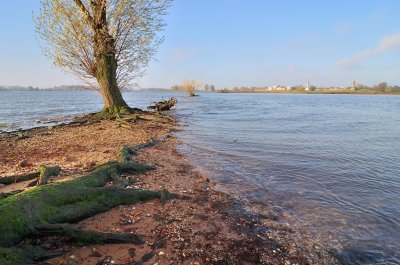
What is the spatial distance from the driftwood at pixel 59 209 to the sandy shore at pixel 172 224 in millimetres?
161

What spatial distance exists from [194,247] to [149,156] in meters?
6.79

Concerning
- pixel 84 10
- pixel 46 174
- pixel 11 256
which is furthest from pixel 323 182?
pixel 84 10

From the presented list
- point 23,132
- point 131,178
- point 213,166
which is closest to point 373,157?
point 213,166

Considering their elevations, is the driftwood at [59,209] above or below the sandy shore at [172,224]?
above

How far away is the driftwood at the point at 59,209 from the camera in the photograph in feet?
14.7

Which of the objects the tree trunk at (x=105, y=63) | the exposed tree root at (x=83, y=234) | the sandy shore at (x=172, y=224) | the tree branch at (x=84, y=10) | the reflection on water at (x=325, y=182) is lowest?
the reflection on water at (x=325, y=182)

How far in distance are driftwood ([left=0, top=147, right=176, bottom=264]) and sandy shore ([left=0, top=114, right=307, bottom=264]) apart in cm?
16

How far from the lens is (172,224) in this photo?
19.3ft

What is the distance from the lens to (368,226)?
6.69 m

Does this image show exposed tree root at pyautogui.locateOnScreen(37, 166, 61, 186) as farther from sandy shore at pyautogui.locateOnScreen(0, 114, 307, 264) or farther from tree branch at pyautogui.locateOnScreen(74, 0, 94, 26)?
tree branch at pyautogui.locateOnScreen(74, 0, 94, 26)

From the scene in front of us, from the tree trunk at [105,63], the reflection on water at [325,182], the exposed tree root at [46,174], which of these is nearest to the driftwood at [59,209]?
the exposed tree root at [46,174]

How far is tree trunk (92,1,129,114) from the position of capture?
20438mm

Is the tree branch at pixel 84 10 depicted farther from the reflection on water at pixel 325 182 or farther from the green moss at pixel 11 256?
the green moss at pixel 11 256

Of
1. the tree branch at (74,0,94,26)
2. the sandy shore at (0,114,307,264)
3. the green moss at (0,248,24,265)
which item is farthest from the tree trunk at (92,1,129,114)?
the green moss at (0,248,24,265)
